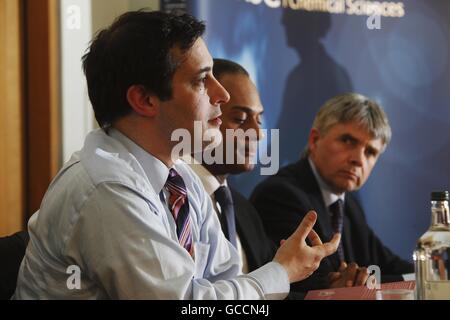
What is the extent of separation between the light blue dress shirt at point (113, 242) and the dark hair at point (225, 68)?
0.96 m

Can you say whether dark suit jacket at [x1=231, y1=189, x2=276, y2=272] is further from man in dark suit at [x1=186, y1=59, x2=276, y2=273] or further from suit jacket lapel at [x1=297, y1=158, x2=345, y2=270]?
suit jacket lapel at [x1=297, y1=158, x2=345, y2=270]

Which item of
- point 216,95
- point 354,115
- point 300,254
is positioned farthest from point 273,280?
point 354,115

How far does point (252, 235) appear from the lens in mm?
2236

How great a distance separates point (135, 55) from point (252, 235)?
3.08ft

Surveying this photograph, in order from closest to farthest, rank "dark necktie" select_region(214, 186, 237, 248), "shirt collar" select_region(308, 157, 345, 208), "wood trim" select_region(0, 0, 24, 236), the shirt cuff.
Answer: the shirt cuff
"dark necktie" select_region(214, 186, 237, 248)
"wood trim" select_region(0, 0, 24, 236)
"shirt collar" select_region(308, 157, 345, 208)

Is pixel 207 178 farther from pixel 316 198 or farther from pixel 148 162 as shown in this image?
pixel 148 162

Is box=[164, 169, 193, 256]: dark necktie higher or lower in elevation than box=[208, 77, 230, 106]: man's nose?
lower

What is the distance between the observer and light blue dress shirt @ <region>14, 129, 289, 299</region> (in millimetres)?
1186

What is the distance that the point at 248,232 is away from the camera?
2.22m

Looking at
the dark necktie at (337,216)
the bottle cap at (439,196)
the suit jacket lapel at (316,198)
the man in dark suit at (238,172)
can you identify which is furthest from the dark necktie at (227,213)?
the bottle cap at (439,196)

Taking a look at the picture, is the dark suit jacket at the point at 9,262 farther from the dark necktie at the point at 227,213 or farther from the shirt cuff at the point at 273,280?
the dark necktie at the point at 227,213

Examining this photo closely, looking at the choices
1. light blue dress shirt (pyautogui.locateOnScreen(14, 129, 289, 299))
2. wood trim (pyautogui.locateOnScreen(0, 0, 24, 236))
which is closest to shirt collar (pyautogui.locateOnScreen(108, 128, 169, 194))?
light blue dress shirt (pyautogui.locateOnScreen(14, 129, 289, 299))

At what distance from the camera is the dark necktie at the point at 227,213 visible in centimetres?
212
